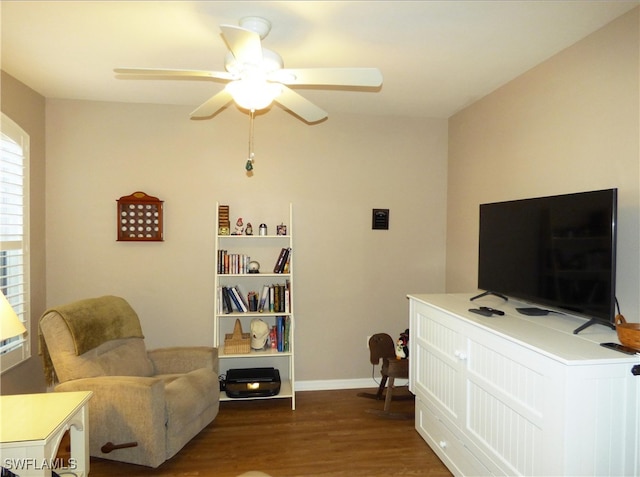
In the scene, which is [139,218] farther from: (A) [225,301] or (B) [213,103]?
(B) [213,103]

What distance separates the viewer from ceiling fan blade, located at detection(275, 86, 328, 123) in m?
2.04

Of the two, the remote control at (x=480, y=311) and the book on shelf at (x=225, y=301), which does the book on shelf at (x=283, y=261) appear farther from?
the remote control at (x=480, y=311)

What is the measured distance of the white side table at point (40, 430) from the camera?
1.56 m

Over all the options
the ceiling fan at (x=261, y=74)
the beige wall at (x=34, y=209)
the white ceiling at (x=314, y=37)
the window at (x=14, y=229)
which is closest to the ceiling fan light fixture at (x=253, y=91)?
the ceiling fan at (x=261, y=74)

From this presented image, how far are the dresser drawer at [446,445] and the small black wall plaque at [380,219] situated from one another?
1543mm

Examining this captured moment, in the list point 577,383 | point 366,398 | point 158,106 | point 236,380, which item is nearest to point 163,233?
point 158,106

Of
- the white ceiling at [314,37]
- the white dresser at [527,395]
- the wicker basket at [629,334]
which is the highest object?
the white ceiling at [314,37]

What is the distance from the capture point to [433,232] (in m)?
3.77

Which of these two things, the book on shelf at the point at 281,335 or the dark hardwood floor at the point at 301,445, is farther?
the book on shelf at the point at 281,335

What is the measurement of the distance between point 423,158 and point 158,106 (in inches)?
96.4

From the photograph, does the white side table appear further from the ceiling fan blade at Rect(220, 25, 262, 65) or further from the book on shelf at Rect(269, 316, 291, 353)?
the ceiling fan blade at Rect(220, 25, 262, 65)

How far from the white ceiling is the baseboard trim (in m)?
2.55

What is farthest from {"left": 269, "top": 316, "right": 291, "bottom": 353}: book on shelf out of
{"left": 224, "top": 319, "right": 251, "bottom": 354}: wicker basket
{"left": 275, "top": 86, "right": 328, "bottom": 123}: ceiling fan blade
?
{"left": 275, "top": 86, "right": 328, "bottom": 123}: ceiling fan blade

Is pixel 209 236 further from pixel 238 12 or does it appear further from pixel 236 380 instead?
pixel 238 12
